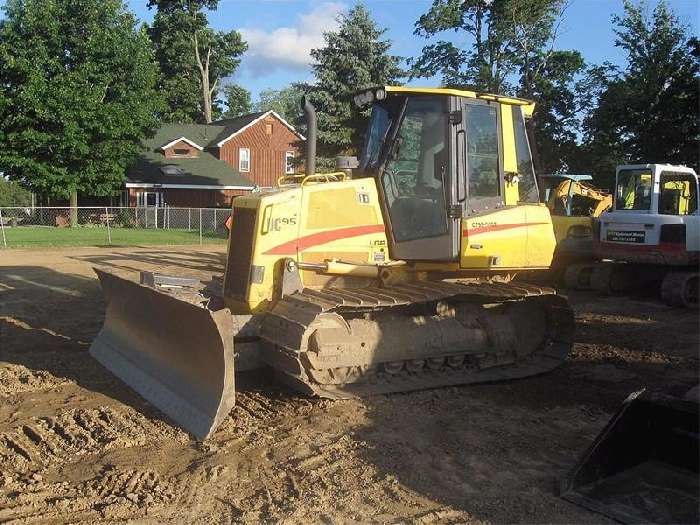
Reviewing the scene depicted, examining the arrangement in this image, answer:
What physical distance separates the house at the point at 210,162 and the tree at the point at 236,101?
70.3 feet

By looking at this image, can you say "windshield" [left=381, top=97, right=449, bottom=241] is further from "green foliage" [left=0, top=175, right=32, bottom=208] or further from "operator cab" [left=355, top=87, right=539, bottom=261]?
"green foliage" [left=0, top=175, right=32, bottom=208]

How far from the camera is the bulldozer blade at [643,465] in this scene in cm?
429

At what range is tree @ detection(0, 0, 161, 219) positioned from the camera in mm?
31391

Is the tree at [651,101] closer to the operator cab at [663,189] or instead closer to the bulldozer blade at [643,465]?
the operator cab at [663,189]

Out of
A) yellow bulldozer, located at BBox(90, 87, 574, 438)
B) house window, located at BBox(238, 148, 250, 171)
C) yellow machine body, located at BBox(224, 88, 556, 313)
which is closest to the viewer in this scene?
yellow bulldozer, located at BBox(90, 87, 574, 438)

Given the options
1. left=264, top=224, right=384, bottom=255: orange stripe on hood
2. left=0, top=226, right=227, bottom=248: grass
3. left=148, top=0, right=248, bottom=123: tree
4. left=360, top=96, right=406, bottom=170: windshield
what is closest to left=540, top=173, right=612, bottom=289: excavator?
left=360, top=96, right=406, bottom=170: windshield

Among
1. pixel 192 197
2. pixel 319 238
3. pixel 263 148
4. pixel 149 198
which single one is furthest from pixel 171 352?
pixel 263 148

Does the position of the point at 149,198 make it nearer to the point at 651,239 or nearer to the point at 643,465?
the point at 651,239

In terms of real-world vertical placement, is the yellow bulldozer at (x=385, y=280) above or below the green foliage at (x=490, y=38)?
below

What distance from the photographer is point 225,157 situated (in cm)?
4534

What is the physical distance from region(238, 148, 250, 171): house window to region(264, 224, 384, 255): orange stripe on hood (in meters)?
40.0

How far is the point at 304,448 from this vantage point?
5277mm

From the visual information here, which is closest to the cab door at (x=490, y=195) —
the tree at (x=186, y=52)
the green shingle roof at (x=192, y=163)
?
the green shingle roof at (x=192, y=163)

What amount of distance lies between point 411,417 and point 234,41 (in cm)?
5714
